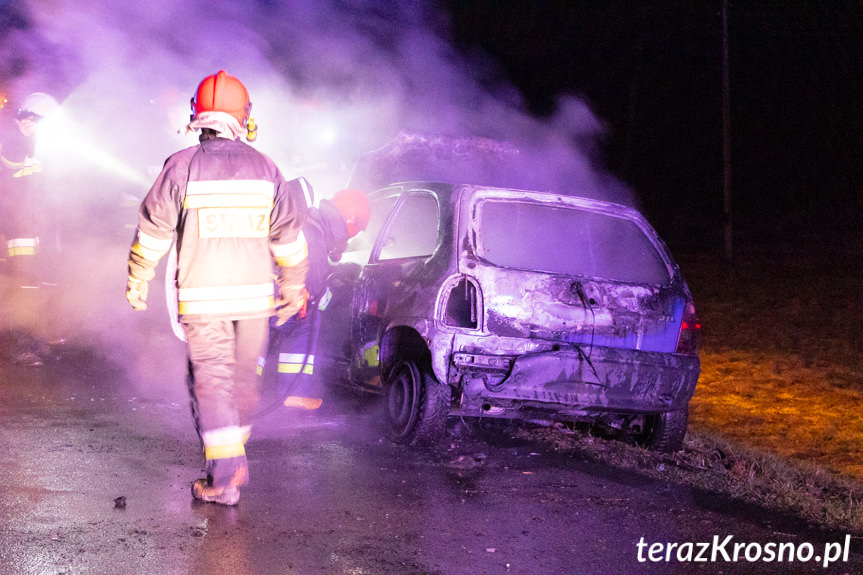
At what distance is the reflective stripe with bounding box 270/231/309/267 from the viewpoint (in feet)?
13.9

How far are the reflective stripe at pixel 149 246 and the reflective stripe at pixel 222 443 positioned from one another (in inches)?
35.2

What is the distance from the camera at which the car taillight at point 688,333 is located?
17.6 feet

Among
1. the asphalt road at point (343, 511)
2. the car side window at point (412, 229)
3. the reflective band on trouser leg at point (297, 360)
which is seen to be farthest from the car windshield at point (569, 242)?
the reflective band on trouser leg at point (297, 360)

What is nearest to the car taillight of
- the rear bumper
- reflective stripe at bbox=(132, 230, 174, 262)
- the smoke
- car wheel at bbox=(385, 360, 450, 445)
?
the rear bumper

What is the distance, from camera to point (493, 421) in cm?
627

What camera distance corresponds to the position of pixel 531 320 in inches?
A: 198

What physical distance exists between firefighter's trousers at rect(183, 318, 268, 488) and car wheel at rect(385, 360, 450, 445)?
1329 millimetres

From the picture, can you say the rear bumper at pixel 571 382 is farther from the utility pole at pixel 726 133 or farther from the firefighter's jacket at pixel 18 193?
the utility pole at pixel 726 133

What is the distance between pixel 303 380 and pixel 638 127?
97.1 feet

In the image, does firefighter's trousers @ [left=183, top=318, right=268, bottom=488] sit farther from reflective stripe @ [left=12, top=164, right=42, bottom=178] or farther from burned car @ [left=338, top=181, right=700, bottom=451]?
reflective stripe @ [left=12, top=164, right=42, bottom=178]

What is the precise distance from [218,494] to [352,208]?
296cm

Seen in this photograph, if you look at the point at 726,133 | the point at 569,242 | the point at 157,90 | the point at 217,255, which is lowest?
the point at 217,255

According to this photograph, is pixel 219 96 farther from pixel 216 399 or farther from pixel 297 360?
pixel 297 360

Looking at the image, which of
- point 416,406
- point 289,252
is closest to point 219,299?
point 289,252
